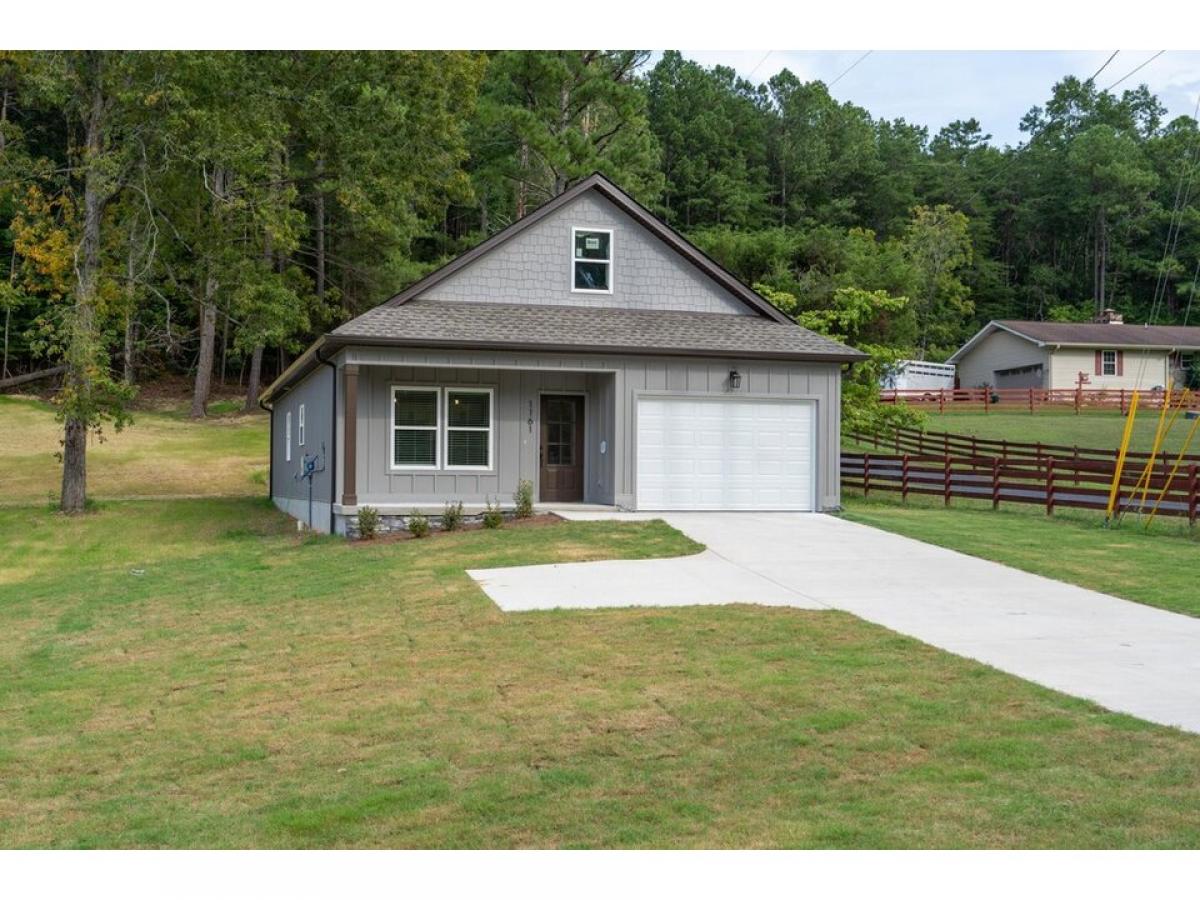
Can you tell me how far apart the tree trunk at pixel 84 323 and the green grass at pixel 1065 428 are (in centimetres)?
2615

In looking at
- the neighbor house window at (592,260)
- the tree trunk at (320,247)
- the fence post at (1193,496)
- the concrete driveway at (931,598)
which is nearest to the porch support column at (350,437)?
the neighbor house window at (592,260)

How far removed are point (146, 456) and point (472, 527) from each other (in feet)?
63.0

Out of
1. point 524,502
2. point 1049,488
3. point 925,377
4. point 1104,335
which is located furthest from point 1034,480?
point 925,377

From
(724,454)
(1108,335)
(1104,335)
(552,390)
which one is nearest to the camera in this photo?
(724,454)

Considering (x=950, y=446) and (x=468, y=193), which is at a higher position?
(x=468, y=193)

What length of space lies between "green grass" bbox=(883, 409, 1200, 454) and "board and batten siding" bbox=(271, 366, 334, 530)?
858 inches

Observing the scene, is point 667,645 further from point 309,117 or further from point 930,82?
point 309,117

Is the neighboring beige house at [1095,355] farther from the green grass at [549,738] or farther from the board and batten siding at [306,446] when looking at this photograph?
the green grass at [549,738]

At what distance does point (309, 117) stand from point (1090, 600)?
829 inches

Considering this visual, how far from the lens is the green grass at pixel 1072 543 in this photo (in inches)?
510

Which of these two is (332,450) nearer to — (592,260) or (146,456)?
(592,260)

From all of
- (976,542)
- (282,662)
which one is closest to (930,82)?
(976,542)

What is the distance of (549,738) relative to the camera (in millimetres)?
7102

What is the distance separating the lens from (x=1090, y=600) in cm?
1201
